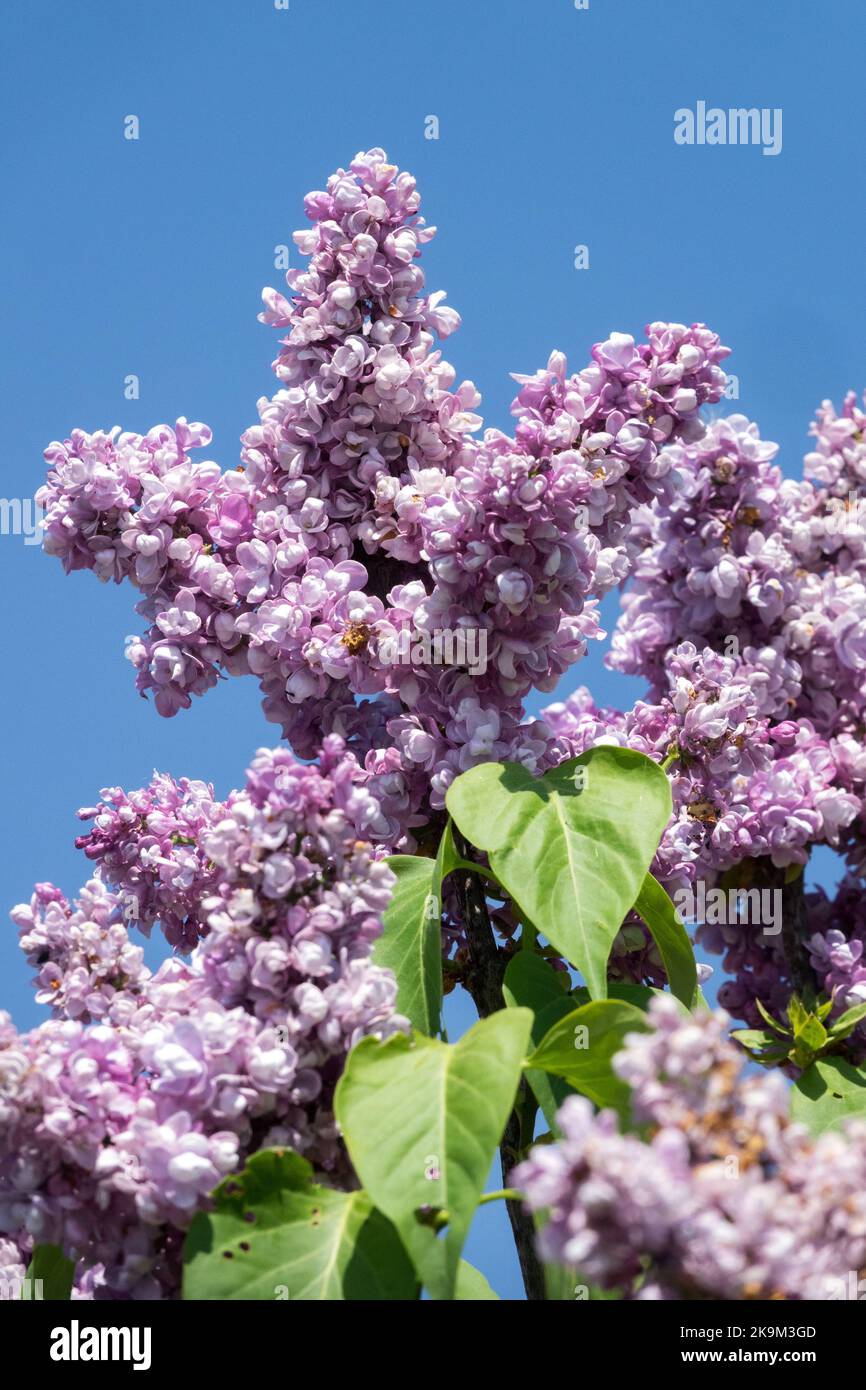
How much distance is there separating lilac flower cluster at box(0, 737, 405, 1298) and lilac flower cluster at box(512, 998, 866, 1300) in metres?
0.29

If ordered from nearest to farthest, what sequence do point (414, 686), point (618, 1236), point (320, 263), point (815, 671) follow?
point (618, 1236) < point (414, 686) < point (320, 263) < point (815, 671)

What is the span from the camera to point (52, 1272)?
3.35 ft

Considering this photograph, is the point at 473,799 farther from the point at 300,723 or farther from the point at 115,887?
the point at 115,887

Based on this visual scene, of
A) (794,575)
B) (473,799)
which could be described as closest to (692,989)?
(473,799)

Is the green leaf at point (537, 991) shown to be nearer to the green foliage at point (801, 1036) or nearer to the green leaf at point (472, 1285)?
the green leaf at point (472, 1285)

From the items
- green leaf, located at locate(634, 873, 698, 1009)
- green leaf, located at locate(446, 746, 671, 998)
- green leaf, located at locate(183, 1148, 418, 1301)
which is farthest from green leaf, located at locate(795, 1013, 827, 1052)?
green leaf, located at locate(183, 1148, 418, 1301)

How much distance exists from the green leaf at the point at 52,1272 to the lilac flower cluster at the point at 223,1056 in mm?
93

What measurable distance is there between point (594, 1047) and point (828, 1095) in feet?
1.91

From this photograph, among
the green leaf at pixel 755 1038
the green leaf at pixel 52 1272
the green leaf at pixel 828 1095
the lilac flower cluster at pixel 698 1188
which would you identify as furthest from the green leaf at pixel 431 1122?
the green leaf at pixel 755 1038

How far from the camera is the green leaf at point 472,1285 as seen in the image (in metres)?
1.00

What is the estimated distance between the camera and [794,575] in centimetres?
181
